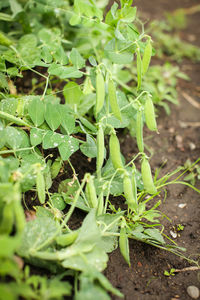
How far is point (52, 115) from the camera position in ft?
4.16

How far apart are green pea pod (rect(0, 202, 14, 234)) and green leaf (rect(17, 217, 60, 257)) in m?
0.11

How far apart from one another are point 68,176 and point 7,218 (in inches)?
22.1

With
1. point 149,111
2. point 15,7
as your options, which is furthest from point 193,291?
point 15,7

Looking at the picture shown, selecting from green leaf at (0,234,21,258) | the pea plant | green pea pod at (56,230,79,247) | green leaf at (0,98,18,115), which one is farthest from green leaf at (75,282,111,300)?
green leaf at (0,98,18,115)

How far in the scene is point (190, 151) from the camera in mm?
1904

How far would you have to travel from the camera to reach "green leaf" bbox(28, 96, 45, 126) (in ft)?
4.11

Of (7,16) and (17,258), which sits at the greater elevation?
(7,16)

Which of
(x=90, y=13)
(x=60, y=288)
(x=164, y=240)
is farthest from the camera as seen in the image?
(x=90, y=13)

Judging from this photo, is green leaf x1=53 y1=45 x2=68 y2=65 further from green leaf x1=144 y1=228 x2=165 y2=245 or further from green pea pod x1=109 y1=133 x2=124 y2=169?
green leaf x1=144 y1=228 x2=165 y2=245

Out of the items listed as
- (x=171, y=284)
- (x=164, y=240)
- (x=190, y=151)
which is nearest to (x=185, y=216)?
(x=164, y=240)

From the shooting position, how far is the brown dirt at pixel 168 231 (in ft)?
3.69

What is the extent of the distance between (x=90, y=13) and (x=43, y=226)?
1.03 m

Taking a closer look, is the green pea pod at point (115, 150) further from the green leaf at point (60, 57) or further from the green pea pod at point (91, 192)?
the green leaf at point (60, 57)

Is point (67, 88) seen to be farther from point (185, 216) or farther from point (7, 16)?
point (185, 216)
